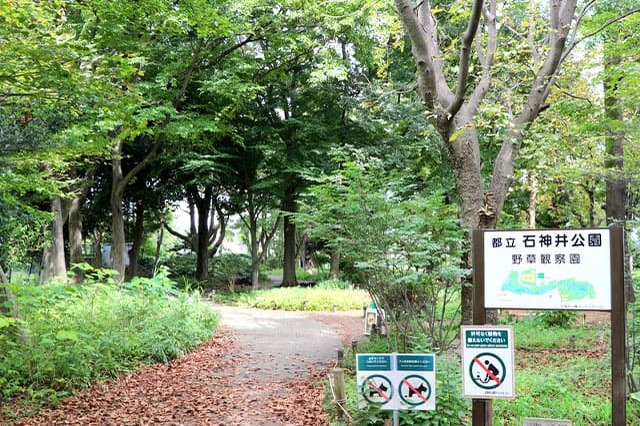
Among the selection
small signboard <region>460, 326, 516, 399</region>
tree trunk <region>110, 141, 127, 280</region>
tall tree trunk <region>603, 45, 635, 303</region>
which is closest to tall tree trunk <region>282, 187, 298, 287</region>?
tree trunk <region>110, 141, 127, 280</region>

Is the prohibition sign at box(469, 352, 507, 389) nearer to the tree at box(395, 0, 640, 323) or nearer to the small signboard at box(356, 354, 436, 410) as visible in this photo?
the small signboard at box(356, 354, 436, 410)

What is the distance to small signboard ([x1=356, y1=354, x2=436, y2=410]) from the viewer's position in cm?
416

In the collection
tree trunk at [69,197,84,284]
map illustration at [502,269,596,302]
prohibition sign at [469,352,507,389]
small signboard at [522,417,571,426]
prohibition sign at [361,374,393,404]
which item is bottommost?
small signboard at [522,417,571,426]

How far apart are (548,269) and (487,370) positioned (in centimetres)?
94

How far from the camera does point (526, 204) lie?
20.2 m

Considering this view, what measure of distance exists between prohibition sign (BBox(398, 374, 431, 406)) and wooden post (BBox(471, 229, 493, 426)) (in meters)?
0.40

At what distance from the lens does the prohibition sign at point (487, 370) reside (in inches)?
154

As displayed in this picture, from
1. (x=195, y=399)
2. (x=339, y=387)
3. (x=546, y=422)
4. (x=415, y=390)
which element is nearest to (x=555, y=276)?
(x=546, y=422)

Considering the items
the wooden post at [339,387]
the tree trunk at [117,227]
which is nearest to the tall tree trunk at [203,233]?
the tree trunk at [117,227]

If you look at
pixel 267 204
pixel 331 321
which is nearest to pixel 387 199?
pixel 331 321

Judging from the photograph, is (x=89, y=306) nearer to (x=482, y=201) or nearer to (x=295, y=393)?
(x=295, y=393)

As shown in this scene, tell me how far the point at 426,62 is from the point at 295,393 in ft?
16.4

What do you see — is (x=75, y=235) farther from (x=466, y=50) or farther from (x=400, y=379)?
(x=400, y=379)

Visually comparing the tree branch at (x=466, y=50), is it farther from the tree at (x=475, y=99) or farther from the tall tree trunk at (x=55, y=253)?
the tall tree trunk at (x=55, y=253)
